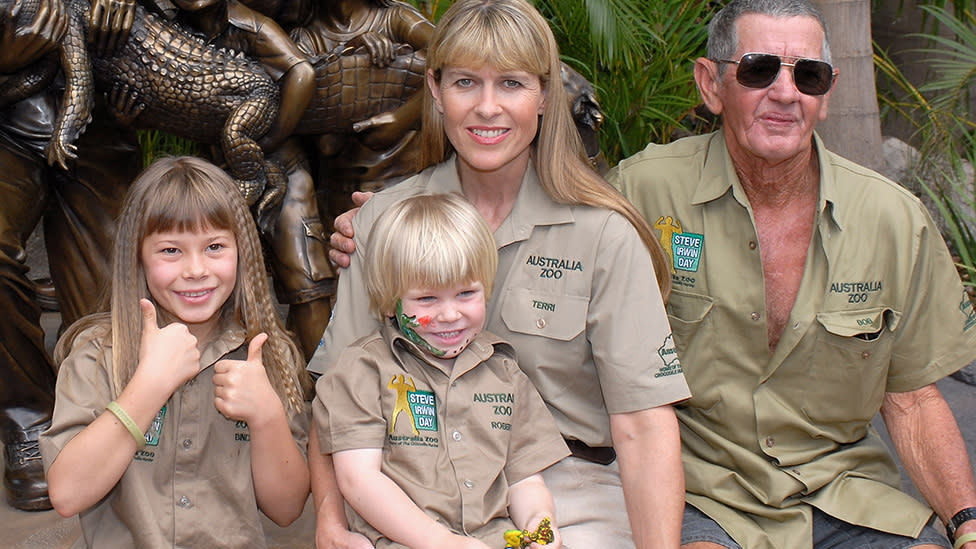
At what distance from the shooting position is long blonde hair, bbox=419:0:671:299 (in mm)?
2348

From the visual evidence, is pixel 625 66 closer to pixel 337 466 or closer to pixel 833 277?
pixel 833 277

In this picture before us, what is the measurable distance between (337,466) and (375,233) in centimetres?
51

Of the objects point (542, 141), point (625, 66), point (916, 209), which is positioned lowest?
point (916, 209)

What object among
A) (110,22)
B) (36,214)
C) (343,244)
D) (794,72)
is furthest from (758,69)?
(36,214)

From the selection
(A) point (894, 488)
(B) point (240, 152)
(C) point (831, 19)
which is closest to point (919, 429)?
(A) point (894, 488)

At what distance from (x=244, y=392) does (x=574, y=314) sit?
0.76 m

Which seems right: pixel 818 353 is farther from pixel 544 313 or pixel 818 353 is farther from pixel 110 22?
pixel 110 22

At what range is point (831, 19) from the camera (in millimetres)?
4969

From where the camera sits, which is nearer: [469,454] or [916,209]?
A: [469,454]

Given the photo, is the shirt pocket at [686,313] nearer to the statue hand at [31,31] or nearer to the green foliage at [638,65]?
the statue hand at [31,31]

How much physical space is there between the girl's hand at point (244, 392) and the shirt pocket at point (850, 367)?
1.29 metres

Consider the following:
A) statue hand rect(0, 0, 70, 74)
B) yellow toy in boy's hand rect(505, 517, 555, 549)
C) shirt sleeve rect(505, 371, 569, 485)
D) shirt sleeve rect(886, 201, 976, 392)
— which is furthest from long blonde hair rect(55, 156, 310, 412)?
shirt sleeve rect(886, 201, 976, 392)

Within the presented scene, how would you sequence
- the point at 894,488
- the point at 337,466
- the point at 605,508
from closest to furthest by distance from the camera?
the point at 337,466
the point at 605,508
the point at 894,488

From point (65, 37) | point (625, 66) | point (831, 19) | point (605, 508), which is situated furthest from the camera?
point (625, 66)
